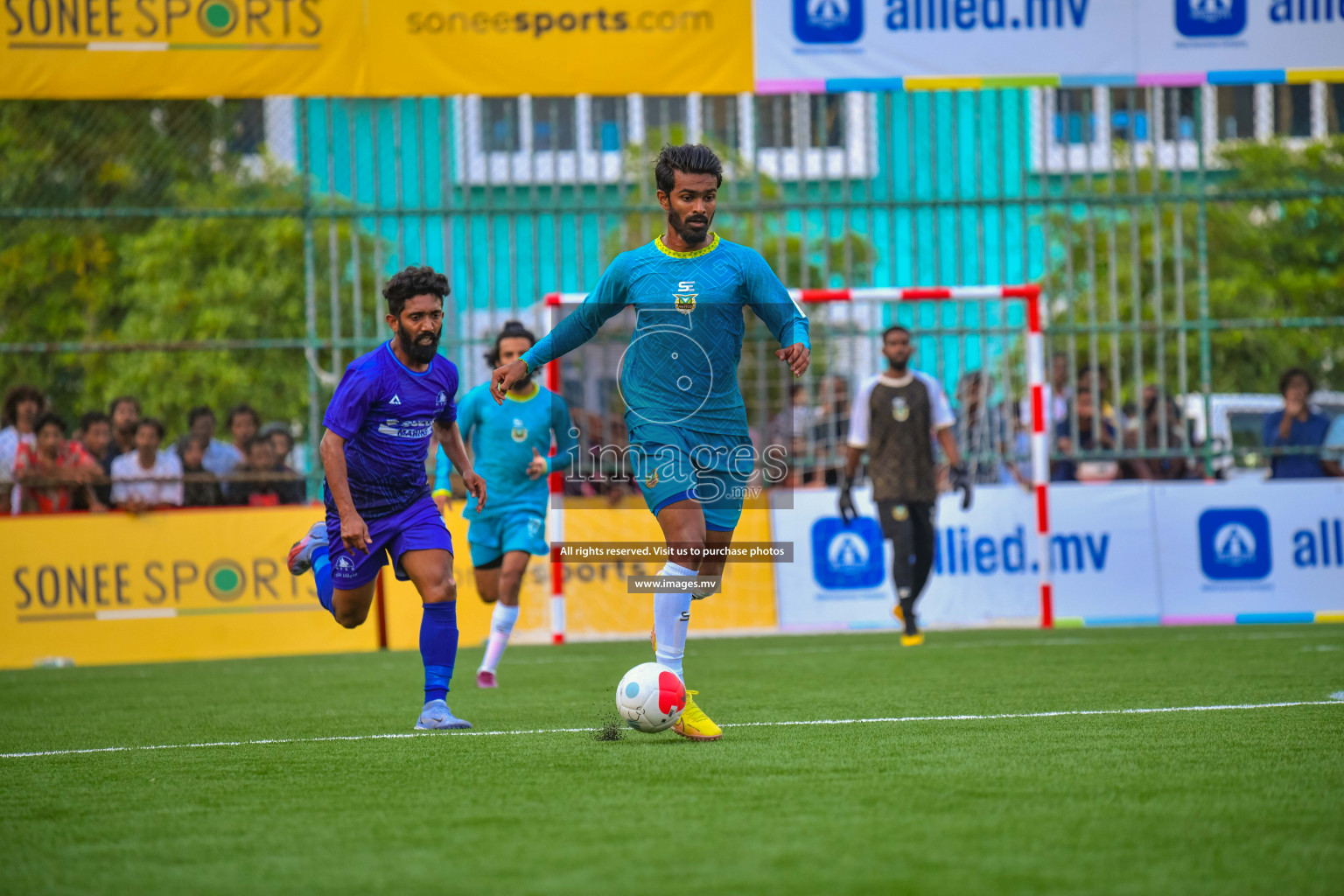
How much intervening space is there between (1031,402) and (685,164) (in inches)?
280

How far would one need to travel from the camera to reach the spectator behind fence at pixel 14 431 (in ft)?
41.1

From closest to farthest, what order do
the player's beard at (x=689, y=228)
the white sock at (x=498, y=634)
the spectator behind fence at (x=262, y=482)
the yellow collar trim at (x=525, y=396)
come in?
the player's beard at (x=689, y=228) < the white sock at (x=498, y=634) < the yellow collar trim at (x=525, y=396) < the spectator behind fence at (x=262, y=482)

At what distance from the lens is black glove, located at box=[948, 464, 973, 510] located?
12.1 metres

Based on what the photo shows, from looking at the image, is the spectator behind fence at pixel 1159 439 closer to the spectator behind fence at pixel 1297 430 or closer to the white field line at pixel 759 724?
the spectator behind fence at pixel 1297 430

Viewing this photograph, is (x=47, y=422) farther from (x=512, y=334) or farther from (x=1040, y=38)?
(x=1040, y=38)

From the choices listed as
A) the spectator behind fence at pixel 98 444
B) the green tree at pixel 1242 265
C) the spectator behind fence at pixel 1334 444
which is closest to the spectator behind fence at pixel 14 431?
the spectator behind fence at pixel 98 444

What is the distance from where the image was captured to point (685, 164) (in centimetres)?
619

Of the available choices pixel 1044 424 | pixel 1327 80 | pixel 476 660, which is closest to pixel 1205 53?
pixel 1327 80

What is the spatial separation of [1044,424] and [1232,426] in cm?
655

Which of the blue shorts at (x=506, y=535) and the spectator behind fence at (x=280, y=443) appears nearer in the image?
the blue shorts at (x=506, y=535)

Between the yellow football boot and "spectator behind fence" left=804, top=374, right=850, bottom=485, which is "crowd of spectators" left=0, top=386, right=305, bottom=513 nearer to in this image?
"spectator behind fence" left=804, top=374, right=850, bottom=485

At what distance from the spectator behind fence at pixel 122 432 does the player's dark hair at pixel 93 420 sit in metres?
0.10

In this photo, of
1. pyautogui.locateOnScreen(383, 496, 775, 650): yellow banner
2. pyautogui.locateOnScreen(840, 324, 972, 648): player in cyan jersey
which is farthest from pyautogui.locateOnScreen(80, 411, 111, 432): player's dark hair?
pyautogui.locateOnScreen(840, 324, 972, 648): player in cyan jersey

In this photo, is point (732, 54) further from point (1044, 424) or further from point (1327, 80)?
point (1327, 80)
